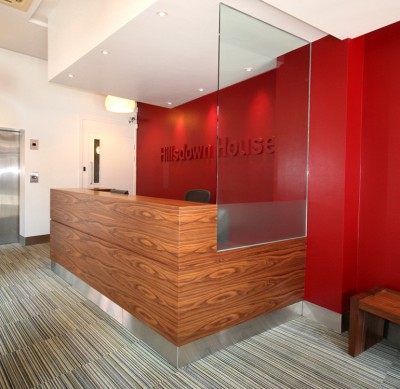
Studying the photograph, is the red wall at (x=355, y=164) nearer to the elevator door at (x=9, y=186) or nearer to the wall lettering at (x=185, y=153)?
the wall lettering at (x=185, y=153)

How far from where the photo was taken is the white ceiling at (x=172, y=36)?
7.73 ft

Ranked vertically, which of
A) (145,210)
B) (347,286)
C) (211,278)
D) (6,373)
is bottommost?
(6,373)

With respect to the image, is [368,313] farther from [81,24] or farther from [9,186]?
[9,186]

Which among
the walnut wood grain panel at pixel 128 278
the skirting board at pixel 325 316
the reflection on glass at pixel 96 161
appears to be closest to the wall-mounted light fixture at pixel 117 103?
the reflection on glass at pixel 96 161

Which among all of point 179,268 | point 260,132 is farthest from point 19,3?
point 179,268

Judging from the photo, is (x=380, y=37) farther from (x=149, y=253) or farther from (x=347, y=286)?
(x=149, y=253)

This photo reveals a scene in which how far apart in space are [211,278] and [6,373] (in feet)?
5.24

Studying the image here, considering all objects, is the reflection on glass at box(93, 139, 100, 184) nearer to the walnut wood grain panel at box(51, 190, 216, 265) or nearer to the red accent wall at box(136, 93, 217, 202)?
the red accent wall at box(136, 93, 217, 202)

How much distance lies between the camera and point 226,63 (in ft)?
8.96

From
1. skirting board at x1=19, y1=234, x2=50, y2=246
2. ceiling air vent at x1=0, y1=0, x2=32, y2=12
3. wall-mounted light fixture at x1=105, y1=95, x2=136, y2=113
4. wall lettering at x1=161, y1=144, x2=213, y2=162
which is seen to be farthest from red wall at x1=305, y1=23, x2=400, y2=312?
skirting board at x1=19, y1=234, x2=50, y2=246

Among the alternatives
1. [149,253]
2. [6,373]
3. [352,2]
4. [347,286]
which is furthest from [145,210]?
[352,2]

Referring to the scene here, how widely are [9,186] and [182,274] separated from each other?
5.18m

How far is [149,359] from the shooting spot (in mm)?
2328

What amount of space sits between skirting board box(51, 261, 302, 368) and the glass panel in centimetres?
73
